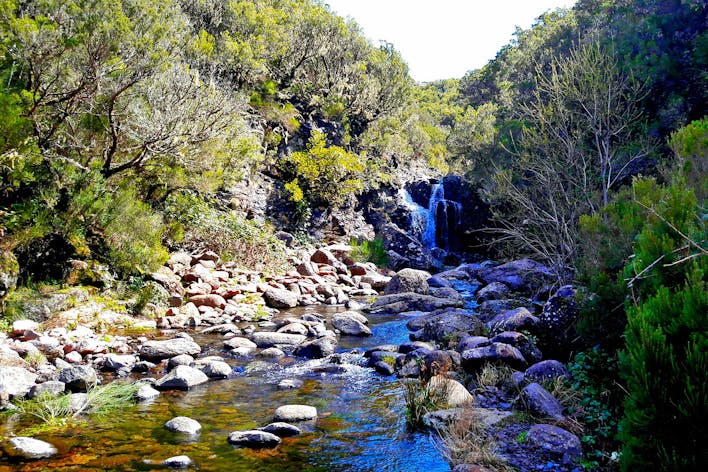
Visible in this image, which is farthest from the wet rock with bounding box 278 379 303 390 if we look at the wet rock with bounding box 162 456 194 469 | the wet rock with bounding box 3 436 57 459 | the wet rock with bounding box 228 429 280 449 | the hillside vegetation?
the hillside vegetation

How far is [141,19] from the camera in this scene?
33.5 feet

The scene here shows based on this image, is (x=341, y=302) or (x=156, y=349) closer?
(x=156, y=349)

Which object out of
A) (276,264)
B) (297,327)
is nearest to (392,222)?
(276,264)

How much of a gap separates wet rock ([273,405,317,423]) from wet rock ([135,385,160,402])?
74.8 inches

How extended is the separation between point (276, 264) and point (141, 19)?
9.08 metres

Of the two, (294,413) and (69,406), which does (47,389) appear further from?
(294,413)

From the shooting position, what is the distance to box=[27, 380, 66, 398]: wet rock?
6.03 metres

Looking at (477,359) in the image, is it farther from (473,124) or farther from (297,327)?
(473,124)

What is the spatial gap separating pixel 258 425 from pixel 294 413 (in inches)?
18.4

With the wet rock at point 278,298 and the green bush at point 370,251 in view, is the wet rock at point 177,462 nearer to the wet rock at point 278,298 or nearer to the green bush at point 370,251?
the wet rock at point 278,298

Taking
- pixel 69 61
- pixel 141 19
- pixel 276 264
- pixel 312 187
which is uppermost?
pixel 141 19

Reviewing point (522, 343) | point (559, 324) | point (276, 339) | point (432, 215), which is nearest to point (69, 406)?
point (276, 339)

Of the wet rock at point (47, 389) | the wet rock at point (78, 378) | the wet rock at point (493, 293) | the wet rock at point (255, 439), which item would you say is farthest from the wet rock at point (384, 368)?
the wet rock at point (493, 293)

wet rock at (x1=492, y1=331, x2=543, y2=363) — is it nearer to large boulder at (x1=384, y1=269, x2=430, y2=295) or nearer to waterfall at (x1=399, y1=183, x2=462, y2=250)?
large boulder at (x1=384, y1=269, x2=430, y2=295)
